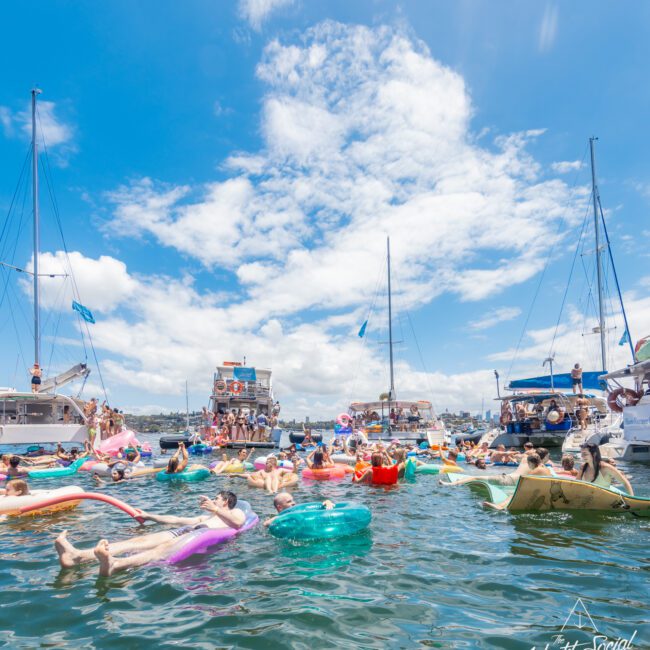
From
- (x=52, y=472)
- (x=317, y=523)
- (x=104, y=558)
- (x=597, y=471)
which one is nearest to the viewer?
(x=104, y=558)

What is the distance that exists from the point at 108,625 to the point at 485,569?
14.1 ft

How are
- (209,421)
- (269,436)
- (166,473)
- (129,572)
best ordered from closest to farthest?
(129,572) → (166,473) → (269,436) → (209,421)

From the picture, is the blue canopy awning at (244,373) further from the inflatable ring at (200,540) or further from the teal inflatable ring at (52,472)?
the inflatable ring at (200,540)

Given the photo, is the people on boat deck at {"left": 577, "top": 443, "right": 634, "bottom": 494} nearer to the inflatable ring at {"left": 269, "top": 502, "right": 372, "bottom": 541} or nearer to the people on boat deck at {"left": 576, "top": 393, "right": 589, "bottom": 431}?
the inflatable ring at {"left": 269, "top": 502, "right": 372, "bottom": 541}

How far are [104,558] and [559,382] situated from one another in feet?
99.1

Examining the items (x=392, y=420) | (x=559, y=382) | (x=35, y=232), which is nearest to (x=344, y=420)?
(x=392, y=420)

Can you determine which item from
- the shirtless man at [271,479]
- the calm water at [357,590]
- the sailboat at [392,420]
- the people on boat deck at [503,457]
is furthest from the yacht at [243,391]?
the calm water at [357,590]

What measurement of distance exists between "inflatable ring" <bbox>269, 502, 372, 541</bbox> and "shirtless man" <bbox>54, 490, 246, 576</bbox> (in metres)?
0.82

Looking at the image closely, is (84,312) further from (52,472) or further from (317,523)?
(317,523)

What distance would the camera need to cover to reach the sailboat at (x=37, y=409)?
2209cm

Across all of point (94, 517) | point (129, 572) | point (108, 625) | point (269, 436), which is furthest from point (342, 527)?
point (269, 436)

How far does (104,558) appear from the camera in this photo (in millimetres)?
5398

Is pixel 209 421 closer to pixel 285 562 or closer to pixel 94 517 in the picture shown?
pixel 94 517

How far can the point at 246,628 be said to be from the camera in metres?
4.26
